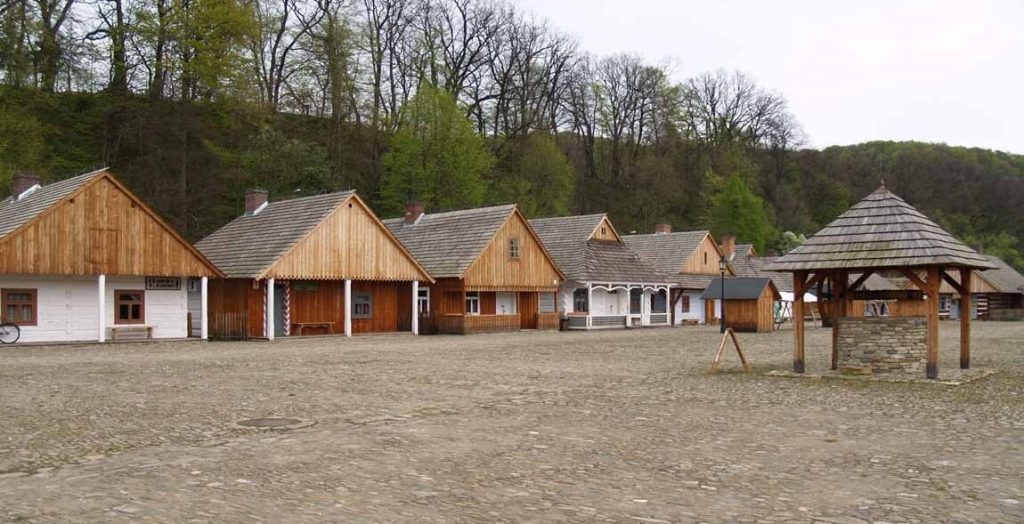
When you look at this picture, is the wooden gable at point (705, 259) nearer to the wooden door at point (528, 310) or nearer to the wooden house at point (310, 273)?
the wooden door at point (528, 310)

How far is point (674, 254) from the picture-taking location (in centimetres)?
5384

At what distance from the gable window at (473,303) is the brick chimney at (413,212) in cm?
616

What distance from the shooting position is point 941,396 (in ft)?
48.5

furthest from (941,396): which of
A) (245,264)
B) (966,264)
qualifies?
(245,264)

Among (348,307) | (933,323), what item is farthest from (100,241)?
(933,323)

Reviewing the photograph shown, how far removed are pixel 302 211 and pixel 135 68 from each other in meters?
19.9

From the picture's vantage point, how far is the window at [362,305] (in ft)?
123

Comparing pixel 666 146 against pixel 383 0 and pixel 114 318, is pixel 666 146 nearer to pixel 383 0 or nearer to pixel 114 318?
pixel 383 0

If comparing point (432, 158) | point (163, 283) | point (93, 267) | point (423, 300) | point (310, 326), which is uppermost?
point (432, 158)

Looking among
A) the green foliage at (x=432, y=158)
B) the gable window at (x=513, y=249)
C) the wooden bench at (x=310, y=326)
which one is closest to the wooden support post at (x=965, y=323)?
the gable window at (x=513, y=249)

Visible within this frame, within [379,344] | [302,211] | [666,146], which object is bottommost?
[379,344]

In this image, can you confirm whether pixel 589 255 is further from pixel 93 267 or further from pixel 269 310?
pixel 93 267

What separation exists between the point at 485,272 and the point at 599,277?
746 centimetres

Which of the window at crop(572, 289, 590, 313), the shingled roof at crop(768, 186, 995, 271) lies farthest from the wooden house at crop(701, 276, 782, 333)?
the shingled roof at crop(768, 186, 995, 271)
